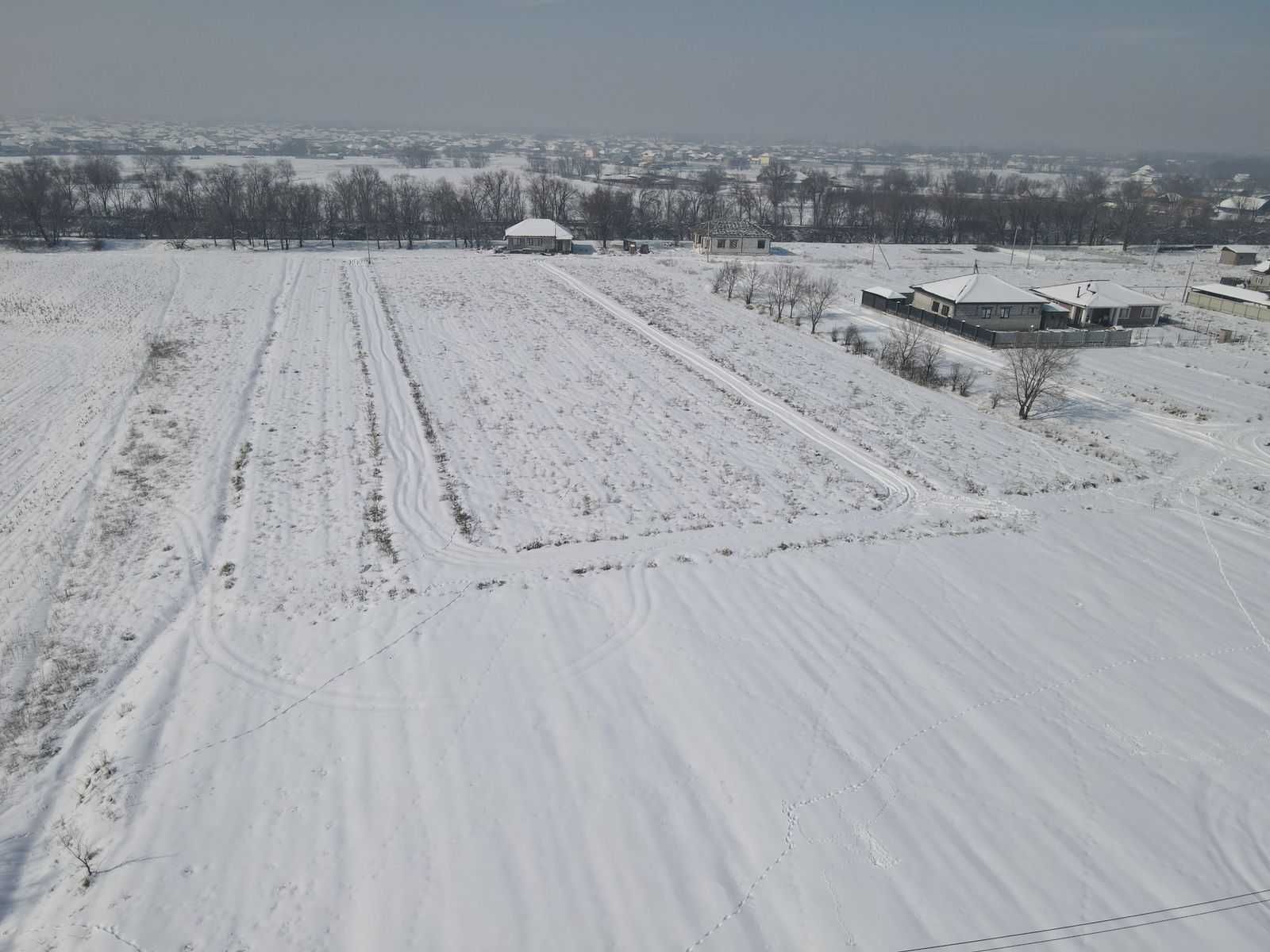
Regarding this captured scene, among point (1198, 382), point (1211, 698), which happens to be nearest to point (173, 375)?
point (1211, 698)

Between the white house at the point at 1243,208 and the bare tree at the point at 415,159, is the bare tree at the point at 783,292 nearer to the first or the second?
the white house at the point at 1243,208

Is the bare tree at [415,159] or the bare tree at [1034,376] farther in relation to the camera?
the bare tree at [415,159]

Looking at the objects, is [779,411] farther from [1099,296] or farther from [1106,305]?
[1099,296]

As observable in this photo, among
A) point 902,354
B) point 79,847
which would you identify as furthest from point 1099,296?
point 79,847

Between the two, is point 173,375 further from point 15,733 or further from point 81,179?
point 81,179

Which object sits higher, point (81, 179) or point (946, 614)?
point (81, 179)

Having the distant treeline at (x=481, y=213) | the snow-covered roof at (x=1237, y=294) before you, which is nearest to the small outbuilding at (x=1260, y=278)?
the snow-covered roof at (x=1237, y=294)
